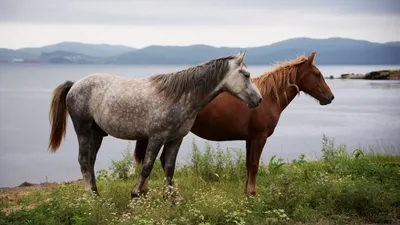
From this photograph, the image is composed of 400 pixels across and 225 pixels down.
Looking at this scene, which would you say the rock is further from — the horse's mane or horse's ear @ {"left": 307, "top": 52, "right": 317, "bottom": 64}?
the horse's mane

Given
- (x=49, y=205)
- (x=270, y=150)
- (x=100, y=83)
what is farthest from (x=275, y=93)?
(x=270, y=150)

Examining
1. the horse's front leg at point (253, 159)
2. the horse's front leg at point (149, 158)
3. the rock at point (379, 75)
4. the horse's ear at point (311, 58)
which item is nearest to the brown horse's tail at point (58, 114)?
the horse's front leg at point (149, 158)

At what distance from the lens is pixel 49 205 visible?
8.29m

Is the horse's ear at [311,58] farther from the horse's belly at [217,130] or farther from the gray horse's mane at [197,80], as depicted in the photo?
the gray horse's mane at [197,80]

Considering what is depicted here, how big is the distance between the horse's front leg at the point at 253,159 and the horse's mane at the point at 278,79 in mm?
741

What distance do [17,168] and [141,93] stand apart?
12.7 m

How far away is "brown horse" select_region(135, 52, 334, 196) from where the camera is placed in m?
8.92

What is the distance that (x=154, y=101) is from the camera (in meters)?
8.27

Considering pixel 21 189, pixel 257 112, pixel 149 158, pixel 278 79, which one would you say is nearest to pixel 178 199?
pixel 149 158

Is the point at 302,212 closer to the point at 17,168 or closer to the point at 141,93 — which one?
the point at 141,93

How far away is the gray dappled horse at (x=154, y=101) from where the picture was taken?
8.15m

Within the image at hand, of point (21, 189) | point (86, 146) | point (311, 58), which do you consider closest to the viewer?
point (86, 146)

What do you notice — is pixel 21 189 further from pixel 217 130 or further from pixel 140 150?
pixel 217 130

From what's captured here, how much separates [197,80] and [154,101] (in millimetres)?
677
